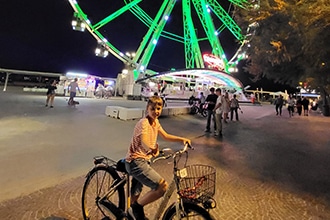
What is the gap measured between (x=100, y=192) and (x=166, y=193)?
42.4 inches

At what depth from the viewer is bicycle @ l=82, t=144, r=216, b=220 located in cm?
225

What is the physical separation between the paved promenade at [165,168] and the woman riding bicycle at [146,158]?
907 millimetres

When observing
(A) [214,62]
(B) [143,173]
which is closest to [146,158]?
(B) [143,173]

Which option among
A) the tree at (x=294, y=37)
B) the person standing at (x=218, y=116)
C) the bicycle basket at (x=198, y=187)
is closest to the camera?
the bicycle basket at (x=198, y=187)

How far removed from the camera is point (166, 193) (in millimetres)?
2518

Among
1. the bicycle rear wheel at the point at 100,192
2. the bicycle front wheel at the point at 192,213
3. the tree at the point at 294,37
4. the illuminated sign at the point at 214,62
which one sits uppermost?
the illuminated sign at the point at 214,62

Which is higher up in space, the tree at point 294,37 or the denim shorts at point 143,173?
the tree at point 294,37

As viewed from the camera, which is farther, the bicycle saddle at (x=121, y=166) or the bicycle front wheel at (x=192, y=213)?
the bicycle saddle at (x=121, y=166)

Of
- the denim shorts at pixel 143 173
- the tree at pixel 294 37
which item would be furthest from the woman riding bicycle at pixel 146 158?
the tree at pixel 294 37

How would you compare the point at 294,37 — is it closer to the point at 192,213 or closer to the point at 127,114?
the point at 192,213

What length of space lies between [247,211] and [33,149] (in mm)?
4896

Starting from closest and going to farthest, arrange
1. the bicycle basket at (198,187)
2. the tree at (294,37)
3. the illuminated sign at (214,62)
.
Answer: the bicycle basket at (198,187) < the tree at (294,37) < the illuminated sign at (214,62)

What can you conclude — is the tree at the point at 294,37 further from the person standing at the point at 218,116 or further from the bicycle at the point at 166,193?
the bicycle at the point at 166,193

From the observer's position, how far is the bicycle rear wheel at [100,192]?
304cm
